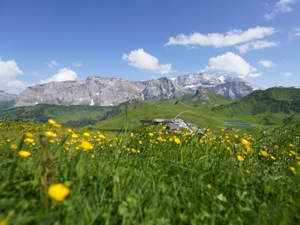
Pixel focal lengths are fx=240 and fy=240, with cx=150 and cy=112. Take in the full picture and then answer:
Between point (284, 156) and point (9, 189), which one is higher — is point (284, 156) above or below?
below

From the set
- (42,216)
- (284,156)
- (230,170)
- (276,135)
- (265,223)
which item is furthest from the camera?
(276,135)

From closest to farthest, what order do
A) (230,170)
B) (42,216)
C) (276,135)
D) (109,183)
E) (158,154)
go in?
(42,216)
(109,183)
(230,170)
(158,154)
(276,135)

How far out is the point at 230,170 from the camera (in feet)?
12.2

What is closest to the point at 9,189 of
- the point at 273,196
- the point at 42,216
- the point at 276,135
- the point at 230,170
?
the point at 42,216

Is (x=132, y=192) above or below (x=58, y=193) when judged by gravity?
below

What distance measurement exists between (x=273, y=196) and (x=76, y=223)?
2578 mm

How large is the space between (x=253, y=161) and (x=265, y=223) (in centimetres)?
242

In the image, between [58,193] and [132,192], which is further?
[132,192]

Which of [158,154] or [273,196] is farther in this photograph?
[158,154]

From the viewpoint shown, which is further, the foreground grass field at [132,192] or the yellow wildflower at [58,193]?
the foreground grass field at [132,192]

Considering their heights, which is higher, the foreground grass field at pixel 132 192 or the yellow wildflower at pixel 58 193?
the yellow wildflower at pixel 58 193

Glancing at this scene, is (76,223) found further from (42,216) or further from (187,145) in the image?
(187,145)

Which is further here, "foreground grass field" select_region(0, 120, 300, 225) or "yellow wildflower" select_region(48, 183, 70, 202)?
"foreground grass field" select_region(0, 120, 300, 225)

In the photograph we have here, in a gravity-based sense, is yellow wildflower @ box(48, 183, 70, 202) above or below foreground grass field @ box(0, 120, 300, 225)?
above
